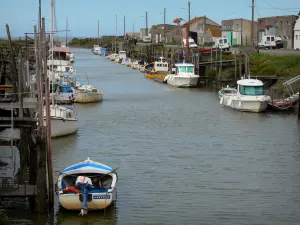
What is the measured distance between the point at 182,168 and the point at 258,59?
37470 mm

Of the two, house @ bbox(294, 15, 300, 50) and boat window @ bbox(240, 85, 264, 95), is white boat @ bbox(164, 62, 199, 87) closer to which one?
house @ bbox(294, 15, 300, 50)

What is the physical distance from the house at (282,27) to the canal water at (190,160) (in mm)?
38370

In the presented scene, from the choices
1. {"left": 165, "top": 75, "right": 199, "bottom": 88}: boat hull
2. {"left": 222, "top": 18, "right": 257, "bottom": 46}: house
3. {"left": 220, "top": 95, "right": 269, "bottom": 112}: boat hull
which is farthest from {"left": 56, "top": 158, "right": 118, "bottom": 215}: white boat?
{"left": 222, "top": 18, "right": 257, "bottom": 46}: house

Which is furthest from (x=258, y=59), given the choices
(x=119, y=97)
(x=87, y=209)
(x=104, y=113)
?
(x=87, y=209)

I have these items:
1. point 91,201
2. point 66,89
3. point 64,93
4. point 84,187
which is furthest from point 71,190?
point 66,89

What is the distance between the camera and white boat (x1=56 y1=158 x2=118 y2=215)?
18125 millimetres

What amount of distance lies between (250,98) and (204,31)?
208 ft

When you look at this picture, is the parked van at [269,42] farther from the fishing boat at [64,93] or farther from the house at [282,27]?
the fishing boat at [64,93]

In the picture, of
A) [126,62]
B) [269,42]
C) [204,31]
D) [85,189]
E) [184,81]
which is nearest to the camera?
[85,189]

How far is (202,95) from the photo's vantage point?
5381 centimetres

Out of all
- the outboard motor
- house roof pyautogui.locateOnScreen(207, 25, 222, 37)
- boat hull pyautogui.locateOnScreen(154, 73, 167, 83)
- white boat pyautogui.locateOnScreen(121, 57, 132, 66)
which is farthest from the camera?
house roof pyautogui.locateOnScreen(207, 25, 222, 37)

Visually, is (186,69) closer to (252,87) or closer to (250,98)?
(252,87)

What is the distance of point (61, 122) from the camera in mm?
30578

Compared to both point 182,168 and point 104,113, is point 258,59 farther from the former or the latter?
point 182,168
